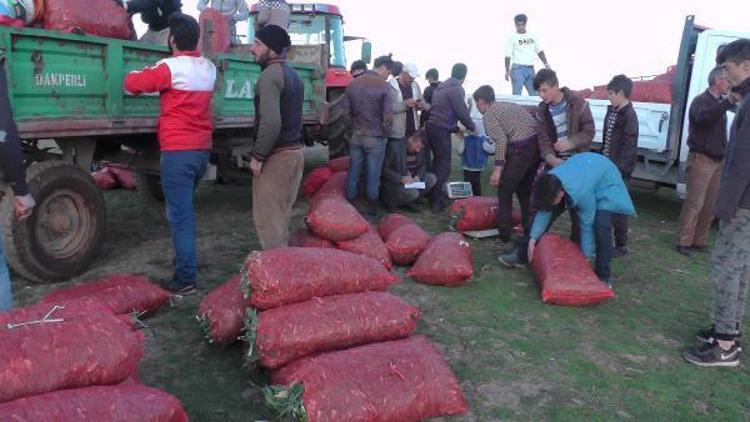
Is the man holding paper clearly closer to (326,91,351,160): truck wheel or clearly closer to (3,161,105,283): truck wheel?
(326,91,351,160): truck wheel

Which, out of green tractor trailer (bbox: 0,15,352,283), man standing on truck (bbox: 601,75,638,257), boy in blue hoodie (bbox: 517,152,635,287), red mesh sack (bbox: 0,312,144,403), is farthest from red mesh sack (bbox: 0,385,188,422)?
man standing on truck (bbox: 601,75,638,257)

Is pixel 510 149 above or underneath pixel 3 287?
above

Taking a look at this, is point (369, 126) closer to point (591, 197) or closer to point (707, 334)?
point (591, 197)

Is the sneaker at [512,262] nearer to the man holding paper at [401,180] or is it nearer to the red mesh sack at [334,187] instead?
the man holding paper at [401,180]

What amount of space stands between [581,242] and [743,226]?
1346 millimetres

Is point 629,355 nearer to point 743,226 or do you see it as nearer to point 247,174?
point 743,226

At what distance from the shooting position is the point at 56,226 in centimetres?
404

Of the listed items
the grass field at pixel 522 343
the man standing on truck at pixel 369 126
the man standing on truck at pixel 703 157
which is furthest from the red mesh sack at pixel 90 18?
the man standing on truck at pixel 703 157

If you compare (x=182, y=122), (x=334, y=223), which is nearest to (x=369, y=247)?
(x=334, y=223)

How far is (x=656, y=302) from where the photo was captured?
4.45 m

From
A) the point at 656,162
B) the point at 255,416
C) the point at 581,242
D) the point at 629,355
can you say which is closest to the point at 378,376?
the point at 255,416

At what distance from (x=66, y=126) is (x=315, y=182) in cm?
336

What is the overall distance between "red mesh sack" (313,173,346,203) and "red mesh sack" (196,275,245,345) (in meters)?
2.87

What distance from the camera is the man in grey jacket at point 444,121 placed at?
6.76 metres
